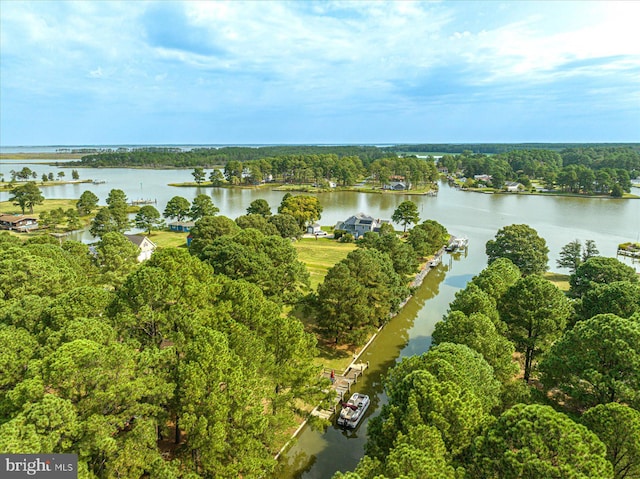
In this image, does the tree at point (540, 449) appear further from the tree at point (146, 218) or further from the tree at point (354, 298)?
the tree at point (146, 218)

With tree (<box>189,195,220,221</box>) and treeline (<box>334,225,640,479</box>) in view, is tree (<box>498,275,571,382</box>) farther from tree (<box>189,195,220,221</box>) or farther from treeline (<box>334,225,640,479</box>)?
tree (<box>189,195,220,221</box>)

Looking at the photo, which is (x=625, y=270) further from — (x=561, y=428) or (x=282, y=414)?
(x=282, y=414)

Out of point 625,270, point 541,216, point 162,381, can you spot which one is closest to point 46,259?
point 162,381

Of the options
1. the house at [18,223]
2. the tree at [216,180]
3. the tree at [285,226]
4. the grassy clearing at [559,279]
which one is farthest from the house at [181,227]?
the tree at [216,180]

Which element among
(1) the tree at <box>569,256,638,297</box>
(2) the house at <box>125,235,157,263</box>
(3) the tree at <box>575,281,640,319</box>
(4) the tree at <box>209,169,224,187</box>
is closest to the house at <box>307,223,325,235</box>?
(2) the house at <box>125,235,157,263</box>

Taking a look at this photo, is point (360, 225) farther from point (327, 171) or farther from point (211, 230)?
point (327, 171)

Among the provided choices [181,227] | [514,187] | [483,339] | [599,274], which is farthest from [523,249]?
[514,187]
